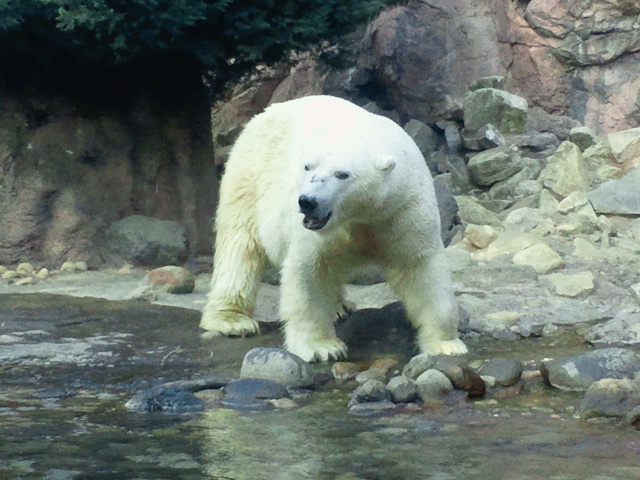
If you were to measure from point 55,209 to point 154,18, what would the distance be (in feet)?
6.48

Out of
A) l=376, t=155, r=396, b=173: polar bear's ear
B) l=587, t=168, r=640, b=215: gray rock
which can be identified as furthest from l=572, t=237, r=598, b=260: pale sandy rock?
l=376, t=155, r=396, b=173: polar bear's ear

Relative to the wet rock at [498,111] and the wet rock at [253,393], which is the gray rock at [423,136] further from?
the wet rock at [253,393]

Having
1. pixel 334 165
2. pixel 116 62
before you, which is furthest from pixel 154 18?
pixel 334 165

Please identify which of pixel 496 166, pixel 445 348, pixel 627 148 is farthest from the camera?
pixel 496 166

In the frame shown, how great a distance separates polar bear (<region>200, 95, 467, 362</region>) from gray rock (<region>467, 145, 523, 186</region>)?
4397 mm

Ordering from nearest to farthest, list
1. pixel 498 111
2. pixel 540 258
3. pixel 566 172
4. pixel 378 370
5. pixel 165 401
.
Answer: pixel 165 401 → pixel 378 370 → pixel 540 258 → pixel 566 172 → pixel 498 111

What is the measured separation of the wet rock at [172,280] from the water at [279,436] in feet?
6.99

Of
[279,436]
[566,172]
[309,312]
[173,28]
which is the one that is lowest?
[279,436]

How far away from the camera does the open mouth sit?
4.05m

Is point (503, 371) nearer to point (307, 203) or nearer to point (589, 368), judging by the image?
point (589, 368)

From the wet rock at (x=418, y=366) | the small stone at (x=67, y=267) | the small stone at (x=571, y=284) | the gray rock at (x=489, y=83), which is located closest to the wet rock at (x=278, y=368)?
the wet rock at (x=418, y=366)

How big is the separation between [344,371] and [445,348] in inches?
21.2

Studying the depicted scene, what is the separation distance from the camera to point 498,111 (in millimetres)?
10430

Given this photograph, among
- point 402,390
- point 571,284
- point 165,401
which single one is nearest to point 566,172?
point 571,284
